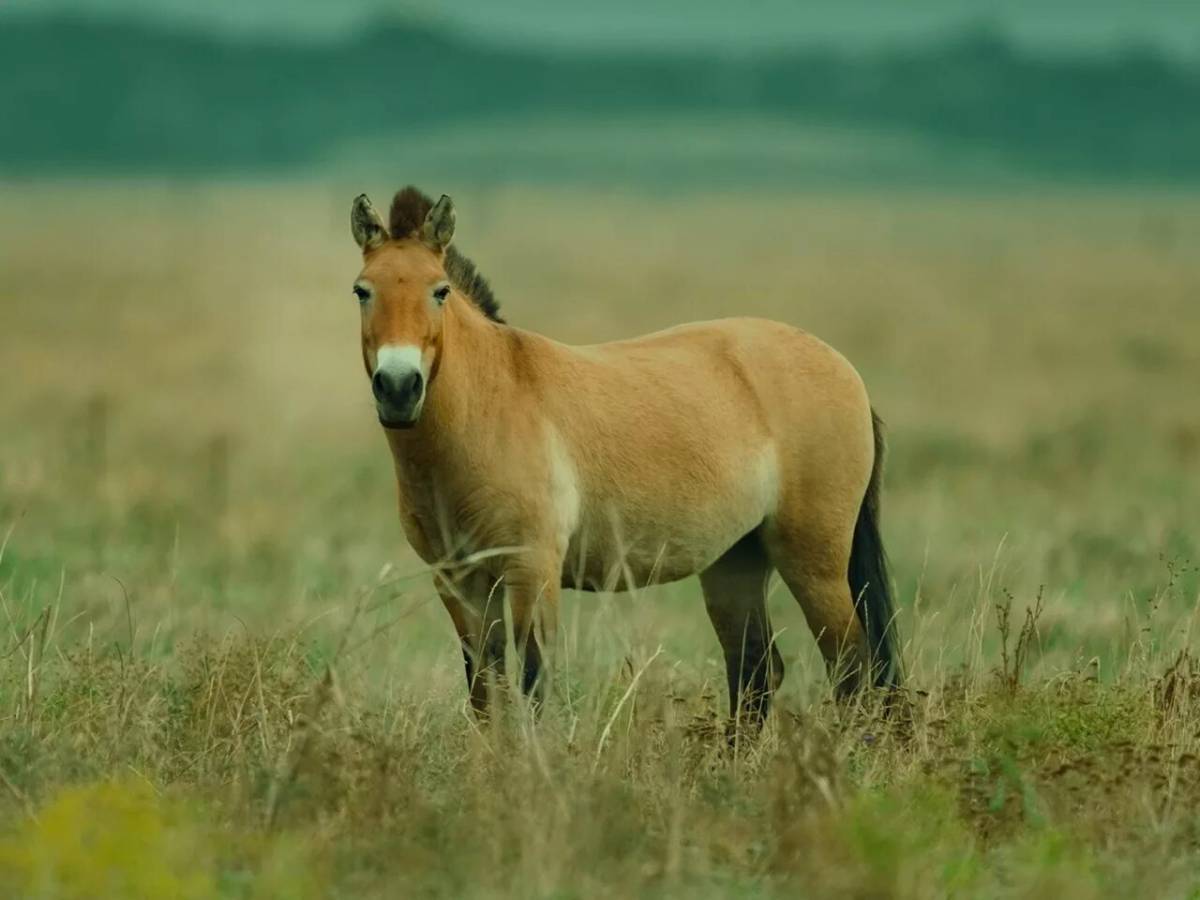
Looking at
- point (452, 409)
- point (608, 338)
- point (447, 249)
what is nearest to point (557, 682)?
point (452, 409)

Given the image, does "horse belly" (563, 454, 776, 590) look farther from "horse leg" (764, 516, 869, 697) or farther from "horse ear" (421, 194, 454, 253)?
"horse ear" (421, 194, 454, 253)

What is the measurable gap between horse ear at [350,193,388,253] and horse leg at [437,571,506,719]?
1356 millimetres

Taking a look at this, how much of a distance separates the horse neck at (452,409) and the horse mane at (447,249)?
0.26 m

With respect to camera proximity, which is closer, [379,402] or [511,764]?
[511,764]

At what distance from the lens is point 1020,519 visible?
17.4 m

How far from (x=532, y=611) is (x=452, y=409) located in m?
0.85

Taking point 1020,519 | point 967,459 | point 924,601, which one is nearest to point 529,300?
point 967,459

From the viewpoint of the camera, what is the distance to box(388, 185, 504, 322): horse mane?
753 cm

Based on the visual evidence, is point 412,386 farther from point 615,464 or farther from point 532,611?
point 615,464

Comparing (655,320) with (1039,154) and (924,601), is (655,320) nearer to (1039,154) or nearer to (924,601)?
(924,601)

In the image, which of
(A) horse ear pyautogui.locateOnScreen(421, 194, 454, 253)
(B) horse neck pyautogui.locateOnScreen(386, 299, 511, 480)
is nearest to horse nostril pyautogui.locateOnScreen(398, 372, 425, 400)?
(B) horse neck pyautogui.locateOnScreen(386, 299, 511, 480)

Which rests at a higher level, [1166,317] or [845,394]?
[845,394]

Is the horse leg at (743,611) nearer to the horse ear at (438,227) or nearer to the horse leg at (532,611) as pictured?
the horse leg at (532,611)

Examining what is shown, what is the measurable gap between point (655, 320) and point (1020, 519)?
102ft
